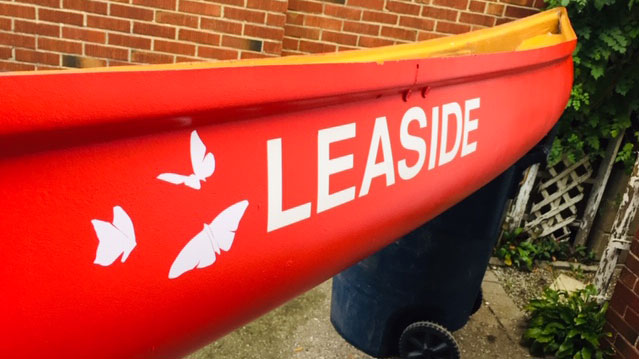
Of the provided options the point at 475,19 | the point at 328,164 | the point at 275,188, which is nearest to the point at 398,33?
the point at 475,19

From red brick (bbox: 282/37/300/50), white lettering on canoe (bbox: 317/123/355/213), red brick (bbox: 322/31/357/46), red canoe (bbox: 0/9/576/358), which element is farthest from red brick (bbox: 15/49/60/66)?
white lettering on canoe (bbox: 317/123/355/213)

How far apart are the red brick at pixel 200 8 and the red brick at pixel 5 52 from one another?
941mm

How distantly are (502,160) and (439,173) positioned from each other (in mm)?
476

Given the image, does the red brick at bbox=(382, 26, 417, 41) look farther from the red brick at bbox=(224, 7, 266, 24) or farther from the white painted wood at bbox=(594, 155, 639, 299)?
the white painted wood at bbox=(594, 155, 639, 299)

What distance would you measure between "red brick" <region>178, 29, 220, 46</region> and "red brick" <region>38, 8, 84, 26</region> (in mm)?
525

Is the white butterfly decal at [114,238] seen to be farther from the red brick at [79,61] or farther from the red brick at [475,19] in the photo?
the red brick at [475,19]

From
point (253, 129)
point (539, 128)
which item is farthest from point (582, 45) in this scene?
point (253, 129)

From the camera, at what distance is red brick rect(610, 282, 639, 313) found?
7.74ft

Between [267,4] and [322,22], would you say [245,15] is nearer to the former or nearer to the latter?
[267,4]

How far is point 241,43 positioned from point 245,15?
15 centimetres

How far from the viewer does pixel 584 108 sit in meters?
3.21

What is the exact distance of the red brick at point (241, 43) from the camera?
2.96m

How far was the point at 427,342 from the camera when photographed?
229cm

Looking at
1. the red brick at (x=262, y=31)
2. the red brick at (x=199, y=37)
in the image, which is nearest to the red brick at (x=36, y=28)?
the red brick at (x=199, y=37)
